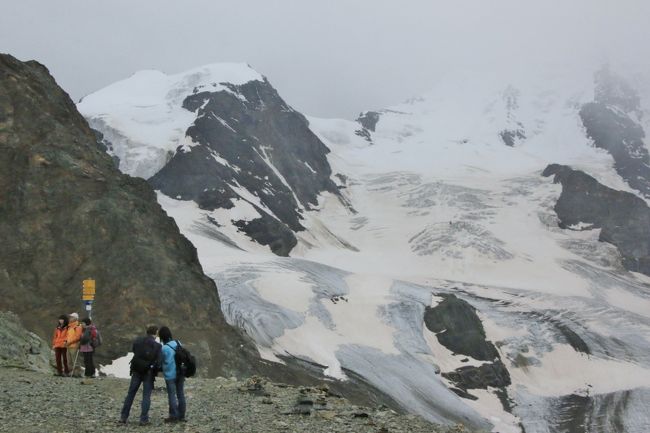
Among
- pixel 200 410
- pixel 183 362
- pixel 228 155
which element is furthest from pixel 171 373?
pixel 228 155

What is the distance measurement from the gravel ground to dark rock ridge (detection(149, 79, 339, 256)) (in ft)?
375

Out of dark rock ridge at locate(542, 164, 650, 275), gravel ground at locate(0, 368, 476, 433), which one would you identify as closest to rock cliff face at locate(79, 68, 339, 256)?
dark rock ridge at locate(542, 164, 650, 275)

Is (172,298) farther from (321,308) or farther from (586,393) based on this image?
(586,393)

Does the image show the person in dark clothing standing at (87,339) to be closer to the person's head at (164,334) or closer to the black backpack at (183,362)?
the person's head at (164,334)

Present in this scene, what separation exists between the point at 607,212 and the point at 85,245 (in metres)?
166

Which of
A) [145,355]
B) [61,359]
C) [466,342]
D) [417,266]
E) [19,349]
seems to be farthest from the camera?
[417,266]

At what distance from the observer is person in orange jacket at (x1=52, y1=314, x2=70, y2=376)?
1997cm

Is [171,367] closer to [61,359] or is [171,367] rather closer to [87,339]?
[87,339]

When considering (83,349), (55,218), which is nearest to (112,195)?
(55,218)

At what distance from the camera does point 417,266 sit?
14588 centimetres

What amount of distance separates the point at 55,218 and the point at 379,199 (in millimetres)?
151929

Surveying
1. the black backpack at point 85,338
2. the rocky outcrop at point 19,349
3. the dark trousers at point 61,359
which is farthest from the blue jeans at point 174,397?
the rocky outcrop at point 19,349

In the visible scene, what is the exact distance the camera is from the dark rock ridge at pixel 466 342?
73.5 meters

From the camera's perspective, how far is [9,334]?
2383 cm
